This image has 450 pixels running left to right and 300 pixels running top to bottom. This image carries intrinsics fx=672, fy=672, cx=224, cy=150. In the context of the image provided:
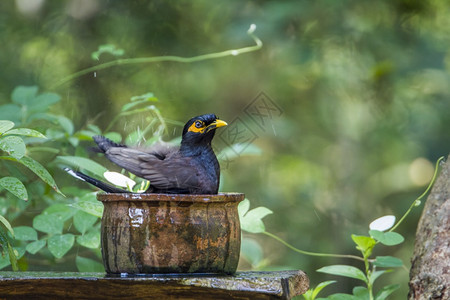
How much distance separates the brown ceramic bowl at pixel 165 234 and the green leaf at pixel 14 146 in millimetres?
317

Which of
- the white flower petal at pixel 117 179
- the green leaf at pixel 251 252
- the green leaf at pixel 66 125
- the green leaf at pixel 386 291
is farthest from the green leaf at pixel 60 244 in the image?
the green leaf at pixel 386 291

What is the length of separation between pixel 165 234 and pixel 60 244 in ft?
3.04

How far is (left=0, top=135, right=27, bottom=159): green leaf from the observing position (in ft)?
7.16

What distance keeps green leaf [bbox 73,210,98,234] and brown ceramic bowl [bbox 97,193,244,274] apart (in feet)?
2.81

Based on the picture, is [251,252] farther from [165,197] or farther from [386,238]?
[165,197]

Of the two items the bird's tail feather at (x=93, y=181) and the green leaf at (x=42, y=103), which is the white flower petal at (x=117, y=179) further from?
the green leaf at (x=42, y=103)

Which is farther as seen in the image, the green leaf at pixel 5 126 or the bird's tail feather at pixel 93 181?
the green leaf at pixel 5 126

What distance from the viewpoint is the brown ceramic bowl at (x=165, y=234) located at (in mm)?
2092

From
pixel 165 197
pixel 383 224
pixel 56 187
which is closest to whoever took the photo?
pixel 165 197

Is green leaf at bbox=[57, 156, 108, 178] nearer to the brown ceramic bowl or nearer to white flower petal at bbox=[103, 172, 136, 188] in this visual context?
white flower petal at bbox=[103, 172, 136, 188]

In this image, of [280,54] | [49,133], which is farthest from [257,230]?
[280,54]

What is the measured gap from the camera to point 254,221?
2.90 m

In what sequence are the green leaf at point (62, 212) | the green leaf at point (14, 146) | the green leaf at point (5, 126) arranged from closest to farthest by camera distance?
the green leaf at point (14, 146) → the green leaf at point (5, 126) → the green leaf at point (62, 212)

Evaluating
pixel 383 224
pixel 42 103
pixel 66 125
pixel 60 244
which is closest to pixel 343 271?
pixel 383 224
